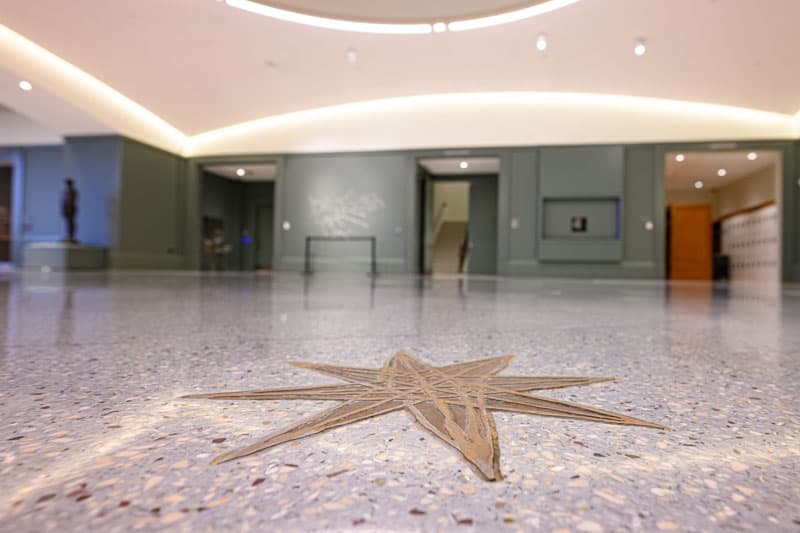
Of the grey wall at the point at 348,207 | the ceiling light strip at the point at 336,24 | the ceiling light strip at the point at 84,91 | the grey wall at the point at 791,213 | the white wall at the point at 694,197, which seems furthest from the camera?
the white wall at the point at 694,197

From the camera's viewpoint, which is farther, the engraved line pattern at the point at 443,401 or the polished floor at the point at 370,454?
the engraved line pattern at the point at 443,401

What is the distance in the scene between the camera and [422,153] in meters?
10.3

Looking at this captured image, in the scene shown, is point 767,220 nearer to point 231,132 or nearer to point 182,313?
point 231,132

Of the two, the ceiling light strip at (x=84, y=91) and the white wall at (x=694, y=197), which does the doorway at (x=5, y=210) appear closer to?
the ceiling light strip at (x=84, y=91)

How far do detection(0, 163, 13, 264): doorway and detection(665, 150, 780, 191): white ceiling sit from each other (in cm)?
1666

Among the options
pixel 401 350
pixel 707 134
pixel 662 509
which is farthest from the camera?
pixel 707 134

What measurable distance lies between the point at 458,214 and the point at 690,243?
6.43 meters

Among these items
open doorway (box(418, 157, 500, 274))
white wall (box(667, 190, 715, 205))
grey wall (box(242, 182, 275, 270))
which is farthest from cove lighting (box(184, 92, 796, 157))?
white wall (box(667, 190, 715, 205))

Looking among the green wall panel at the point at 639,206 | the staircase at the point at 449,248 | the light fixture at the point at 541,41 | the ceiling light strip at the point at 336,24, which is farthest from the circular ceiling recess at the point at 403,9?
the staircase at the point at 449,248

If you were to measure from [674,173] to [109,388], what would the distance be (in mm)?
13560

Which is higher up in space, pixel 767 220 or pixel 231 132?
pixel 231 132

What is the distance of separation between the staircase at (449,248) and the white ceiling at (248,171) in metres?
5.06

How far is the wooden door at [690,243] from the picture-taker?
42.6 feet

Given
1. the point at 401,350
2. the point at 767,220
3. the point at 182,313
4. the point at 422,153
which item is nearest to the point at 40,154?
the point at 422,153
